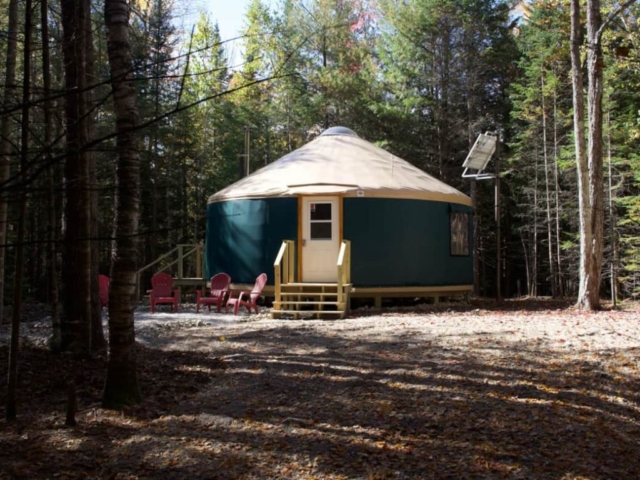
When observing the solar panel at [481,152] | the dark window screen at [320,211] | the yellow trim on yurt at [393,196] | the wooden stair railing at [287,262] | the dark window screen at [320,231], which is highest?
the solar panel at [481,152]

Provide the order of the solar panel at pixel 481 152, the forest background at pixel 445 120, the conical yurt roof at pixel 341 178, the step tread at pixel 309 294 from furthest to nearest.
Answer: the forest background at pixel 445 120 < the solar panel at pixel 481 152 < the conical yurt roof at pixel 341 178 < the step tread at pixel 309 294

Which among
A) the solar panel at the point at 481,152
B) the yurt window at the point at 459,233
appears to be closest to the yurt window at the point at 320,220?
the yurt window at the point at 459,233

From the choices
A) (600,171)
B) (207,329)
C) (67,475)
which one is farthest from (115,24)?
(600,171)

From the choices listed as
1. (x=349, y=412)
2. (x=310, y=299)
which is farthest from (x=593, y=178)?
(x=349, y=412)

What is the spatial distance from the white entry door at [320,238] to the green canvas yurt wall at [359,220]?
108mm

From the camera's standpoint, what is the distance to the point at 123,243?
12.8ft

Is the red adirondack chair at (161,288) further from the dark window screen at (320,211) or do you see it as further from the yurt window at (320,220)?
the dark window screen at (320,211)

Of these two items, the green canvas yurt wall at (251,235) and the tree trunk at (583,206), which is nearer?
the tree trunk at (583,206)

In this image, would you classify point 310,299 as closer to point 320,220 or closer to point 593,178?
point 320,220

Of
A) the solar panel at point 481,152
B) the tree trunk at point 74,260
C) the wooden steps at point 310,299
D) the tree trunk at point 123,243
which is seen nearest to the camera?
the tree trunk at point 123,243

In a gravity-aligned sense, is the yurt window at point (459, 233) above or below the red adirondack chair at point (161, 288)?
above

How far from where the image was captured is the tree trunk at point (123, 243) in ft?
12.4

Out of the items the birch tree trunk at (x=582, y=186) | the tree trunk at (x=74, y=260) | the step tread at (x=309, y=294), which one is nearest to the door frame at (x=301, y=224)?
the step tread at (x=309, y=294)

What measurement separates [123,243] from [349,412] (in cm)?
179
